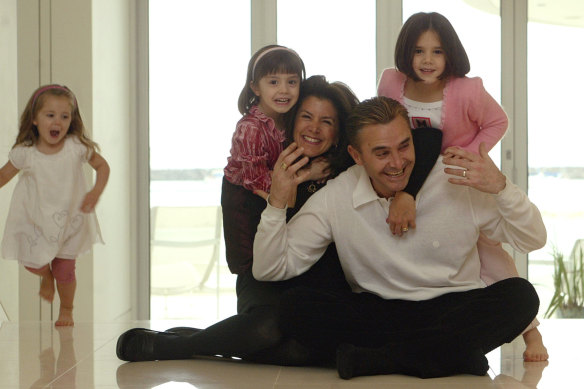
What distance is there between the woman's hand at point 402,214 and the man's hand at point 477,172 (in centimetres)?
15

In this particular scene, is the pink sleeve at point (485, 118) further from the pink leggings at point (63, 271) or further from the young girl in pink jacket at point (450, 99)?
the pink leggings at point (63, 271)

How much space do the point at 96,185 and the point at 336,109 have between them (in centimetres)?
137

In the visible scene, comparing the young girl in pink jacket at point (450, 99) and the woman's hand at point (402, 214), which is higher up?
the young girl in pink jacket at point (450, 99)

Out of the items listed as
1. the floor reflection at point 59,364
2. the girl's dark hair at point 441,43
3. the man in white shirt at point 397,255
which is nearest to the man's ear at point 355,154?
the man in white shirt at point 397,255

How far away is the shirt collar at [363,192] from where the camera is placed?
97.3 inches

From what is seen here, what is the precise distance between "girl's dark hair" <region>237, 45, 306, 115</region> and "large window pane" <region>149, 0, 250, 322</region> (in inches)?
110

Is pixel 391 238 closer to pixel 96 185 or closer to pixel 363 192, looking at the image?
pixel 363 192

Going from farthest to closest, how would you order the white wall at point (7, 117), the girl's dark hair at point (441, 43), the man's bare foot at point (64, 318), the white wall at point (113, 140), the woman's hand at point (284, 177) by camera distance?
the white wall at point (113, 140), the white wall at point (7, 117), the man's bare foot at point (64, 318), the girl's dark hair at point (441, 43), the woman's hand at point (284, 177)

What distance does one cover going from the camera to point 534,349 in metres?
2.62

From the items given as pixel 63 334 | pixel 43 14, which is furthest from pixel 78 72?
pixel 63 334

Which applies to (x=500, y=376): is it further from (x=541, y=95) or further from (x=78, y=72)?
(x=541, y=95)

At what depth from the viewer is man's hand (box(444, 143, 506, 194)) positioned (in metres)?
2.29

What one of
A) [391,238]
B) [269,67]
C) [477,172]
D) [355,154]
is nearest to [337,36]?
[269,67]

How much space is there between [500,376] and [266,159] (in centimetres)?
93
